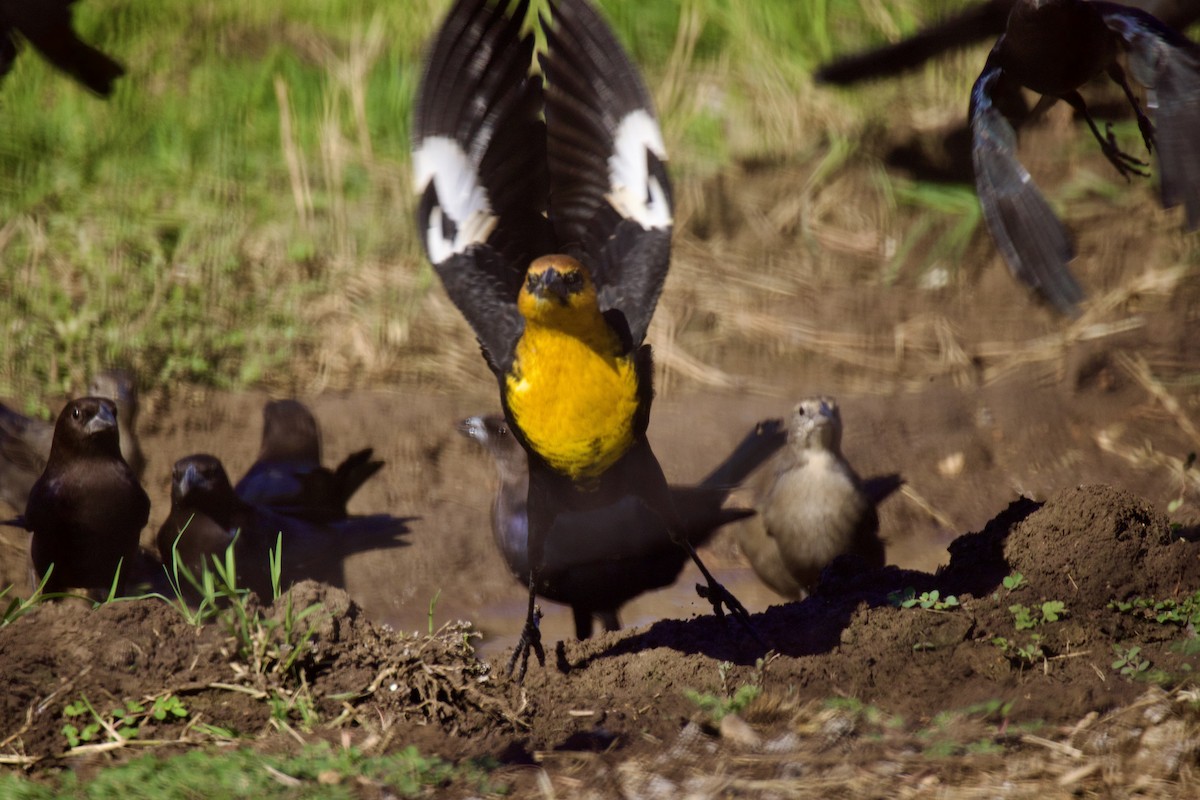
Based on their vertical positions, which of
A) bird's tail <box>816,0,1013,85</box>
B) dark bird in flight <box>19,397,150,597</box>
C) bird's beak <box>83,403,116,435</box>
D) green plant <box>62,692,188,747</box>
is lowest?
green plant <box>62,692,188,747</box>

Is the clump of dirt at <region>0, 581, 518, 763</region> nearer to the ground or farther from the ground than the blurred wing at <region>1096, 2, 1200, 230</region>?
nearer to the ground

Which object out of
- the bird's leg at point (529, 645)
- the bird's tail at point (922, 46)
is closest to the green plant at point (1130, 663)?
the bird's leg at point (529, 645)

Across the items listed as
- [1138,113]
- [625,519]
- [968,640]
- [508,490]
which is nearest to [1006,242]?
[1138,113]

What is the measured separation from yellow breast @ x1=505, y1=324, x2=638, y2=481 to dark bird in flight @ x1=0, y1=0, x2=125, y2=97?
4.80ft

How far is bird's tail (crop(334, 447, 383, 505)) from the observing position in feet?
20.6

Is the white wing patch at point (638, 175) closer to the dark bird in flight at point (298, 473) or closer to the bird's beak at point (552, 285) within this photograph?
the bird's beak at point (552, 285)

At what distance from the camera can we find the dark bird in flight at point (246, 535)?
552cm

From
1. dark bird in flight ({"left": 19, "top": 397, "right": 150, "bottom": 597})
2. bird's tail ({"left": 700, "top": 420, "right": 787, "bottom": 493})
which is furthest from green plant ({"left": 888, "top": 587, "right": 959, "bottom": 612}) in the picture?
dark bird in flight ({"left": 19, "top": 397, "right": 150, "bottom": 597})

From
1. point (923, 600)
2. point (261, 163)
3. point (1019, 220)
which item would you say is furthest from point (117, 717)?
point (261, 163)

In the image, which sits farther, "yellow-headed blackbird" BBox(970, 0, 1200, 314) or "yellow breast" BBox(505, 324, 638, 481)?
"yellow breast" BBox(505, 324, 638, 481)

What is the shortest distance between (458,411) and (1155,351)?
3.54 metres

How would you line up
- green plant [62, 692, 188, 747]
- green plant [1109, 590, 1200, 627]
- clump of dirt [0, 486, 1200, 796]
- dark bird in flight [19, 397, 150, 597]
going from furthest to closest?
dark bird in flight [19, 397, 150, 597]
green plant [1109, 590, 1200, 627]
green plant [62, 692, 188, 747]
clump of dirt [0, 486, 1200, 796]

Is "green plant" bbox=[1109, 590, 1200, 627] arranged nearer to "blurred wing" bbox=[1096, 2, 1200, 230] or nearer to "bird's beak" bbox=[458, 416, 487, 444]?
"blurred wing" bbox=[1096, 2, 1200, 230]

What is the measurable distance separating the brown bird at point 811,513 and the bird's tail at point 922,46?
6.23 feet
